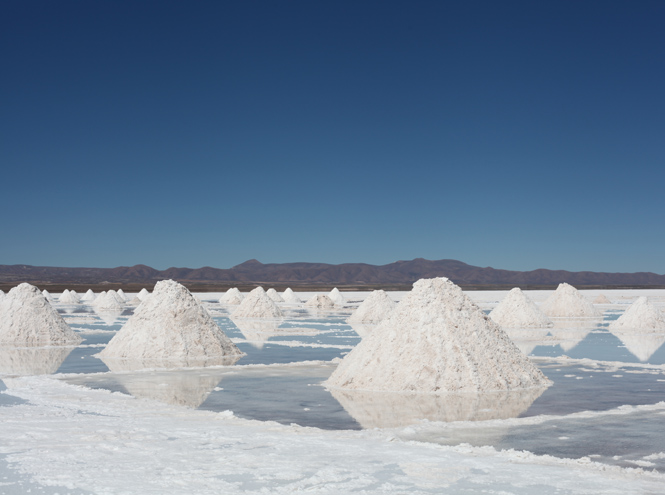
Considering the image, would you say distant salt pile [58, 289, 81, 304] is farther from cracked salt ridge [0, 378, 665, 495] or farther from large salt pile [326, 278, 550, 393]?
cracked salt ridge [0, 378, 665, 495]

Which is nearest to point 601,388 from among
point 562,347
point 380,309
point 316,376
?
point 316,376

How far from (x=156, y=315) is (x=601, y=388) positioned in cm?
1037

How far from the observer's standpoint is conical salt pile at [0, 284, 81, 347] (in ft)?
64.1

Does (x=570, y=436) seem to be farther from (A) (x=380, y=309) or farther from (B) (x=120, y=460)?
(A) (x=380, y=309)

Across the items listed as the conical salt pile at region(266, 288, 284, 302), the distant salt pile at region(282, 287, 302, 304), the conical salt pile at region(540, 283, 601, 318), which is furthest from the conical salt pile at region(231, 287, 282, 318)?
the distant salt pile at region(282, 287, 302, 304)

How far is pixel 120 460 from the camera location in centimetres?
641

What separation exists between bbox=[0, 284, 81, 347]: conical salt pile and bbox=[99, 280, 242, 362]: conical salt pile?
3938 mm

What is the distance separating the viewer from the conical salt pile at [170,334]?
15969mm

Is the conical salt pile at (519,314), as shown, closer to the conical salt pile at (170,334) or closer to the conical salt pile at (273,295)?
the conical salt pile at (170,334)

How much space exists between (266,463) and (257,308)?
27314 mm

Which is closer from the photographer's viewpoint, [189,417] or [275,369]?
[189,417]

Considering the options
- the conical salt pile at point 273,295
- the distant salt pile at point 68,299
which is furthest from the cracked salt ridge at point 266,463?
the distant salt pile at point 68,299

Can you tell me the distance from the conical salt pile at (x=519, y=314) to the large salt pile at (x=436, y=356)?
46.3 feet

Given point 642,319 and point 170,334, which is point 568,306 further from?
point 170,334
